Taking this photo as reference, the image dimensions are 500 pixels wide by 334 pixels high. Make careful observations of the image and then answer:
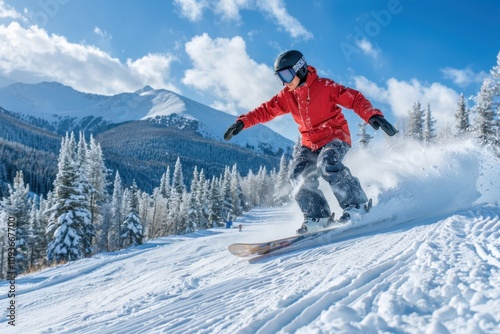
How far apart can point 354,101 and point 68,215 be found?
22820 mm

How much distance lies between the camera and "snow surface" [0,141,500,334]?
1.77 metres

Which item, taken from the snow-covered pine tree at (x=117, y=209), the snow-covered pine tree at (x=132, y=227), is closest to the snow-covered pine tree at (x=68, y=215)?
the snow-covered pine tree at (x=132, y=227)

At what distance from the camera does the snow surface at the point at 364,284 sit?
177 centimetres

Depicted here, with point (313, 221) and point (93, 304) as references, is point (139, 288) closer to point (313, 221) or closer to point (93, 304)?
point (93, 304)

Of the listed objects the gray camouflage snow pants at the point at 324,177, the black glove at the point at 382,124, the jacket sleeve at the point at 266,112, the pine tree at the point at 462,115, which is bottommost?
the gray camouflage snow pants at the point at 324,177

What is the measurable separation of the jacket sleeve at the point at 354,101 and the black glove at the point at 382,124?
3.1 inches

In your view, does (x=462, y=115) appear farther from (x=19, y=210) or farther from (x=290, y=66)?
(x=19, y=210)

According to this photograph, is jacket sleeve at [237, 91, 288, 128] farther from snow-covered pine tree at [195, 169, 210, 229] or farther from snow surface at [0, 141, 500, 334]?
snow-covered pine tree at [195, 169, 210, 229]

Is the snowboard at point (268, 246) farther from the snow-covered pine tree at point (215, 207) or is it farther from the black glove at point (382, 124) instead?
the snow-covered pine tree at point (215, 207)

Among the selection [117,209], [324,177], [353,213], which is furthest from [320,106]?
[117,209]

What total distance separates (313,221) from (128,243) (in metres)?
33.5

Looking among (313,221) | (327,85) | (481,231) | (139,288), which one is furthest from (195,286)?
(327,85)

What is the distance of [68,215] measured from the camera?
22.9 m

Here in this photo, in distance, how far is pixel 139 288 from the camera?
4098mm
